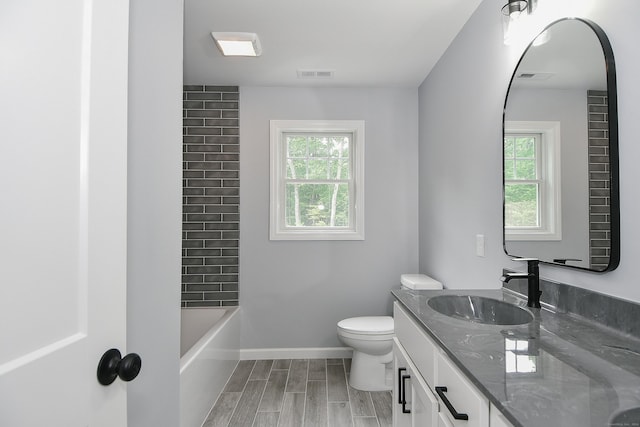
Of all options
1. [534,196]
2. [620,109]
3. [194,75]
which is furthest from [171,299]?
[194,75]

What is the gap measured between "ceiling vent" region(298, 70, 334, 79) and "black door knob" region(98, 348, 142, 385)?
105 inches

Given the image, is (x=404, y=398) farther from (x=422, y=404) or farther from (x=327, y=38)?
(x=327, y=38)

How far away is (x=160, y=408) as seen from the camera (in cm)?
130

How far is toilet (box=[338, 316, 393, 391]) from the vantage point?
8.16 feet

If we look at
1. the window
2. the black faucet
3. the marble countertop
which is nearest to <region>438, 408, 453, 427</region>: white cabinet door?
the marble countertop

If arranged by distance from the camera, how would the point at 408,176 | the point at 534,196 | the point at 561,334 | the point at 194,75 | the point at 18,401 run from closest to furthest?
the point at 18,401
the point at 561,334
the point at 534,196
the point at 194,75
the point at 408,176

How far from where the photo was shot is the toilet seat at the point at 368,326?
2490 mm

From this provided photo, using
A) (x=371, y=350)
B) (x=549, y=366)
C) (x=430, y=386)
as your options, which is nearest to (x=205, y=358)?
(x=371, y=350)

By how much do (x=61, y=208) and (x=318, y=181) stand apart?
274 centimetres

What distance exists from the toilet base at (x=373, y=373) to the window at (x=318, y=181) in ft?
3.84

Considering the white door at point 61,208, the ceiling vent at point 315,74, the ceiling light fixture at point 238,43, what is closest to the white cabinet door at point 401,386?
the white door at point 61,208

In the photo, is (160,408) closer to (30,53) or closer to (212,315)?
(30,53)

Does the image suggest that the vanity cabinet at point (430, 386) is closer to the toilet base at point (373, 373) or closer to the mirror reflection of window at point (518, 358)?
the mirror reflection of window at point (518, 358)

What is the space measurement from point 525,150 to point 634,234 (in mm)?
591
